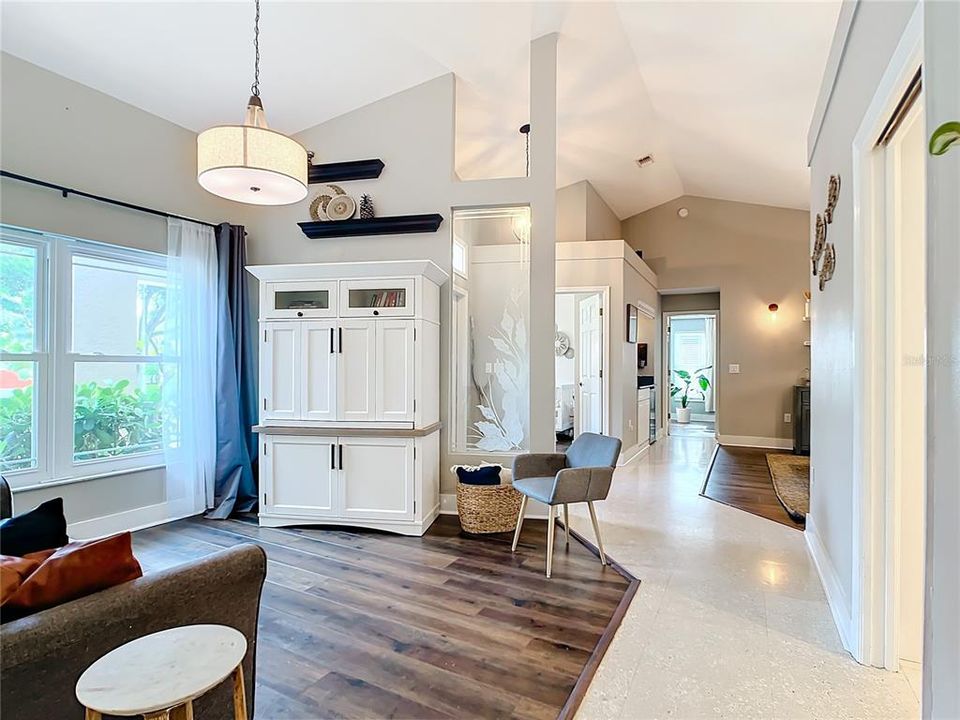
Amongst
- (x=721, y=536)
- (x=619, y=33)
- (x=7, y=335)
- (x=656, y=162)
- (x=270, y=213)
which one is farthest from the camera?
(x=656, y=162)

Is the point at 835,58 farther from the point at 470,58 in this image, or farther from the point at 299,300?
the point at 299,300

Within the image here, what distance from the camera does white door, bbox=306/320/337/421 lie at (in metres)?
3.59

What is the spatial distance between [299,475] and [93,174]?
96.6 inches

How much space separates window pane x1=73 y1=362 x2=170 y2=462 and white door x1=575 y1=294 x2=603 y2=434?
432 centimetres

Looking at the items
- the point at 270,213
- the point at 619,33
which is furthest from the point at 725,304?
the point at 270,213

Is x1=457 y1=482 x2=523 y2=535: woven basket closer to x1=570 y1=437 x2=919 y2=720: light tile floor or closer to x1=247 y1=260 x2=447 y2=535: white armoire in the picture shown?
x1=247 y1=260 x2=447 y2=535: white armoire

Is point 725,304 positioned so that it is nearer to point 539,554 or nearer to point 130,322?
point 539,554

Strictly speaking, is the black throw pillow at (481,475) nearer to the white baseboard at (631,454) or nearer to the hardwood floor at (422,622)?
the hardwood floor at (422,622)

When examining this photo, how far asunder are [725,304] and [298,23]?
6.38 m

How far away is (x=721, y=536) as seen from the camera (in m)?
3.41

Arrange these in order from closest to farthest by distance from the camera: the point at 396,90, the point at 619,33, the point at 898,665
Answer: the point at 898,665 → the point at 619,33 → the point at 396,90

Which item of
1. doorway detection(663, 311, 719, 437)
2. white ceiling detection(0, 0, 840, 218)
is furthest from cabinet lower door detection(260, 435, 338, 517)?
doorway detection(663, 311, 719, 437)

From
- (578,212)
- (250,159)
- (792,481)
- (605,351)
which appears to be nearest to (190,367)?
(250,159)

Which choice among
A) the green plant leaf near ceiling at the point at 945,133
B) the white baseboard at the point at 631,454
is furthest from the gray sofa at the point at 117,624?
the white baseboard at the point at 631,454
